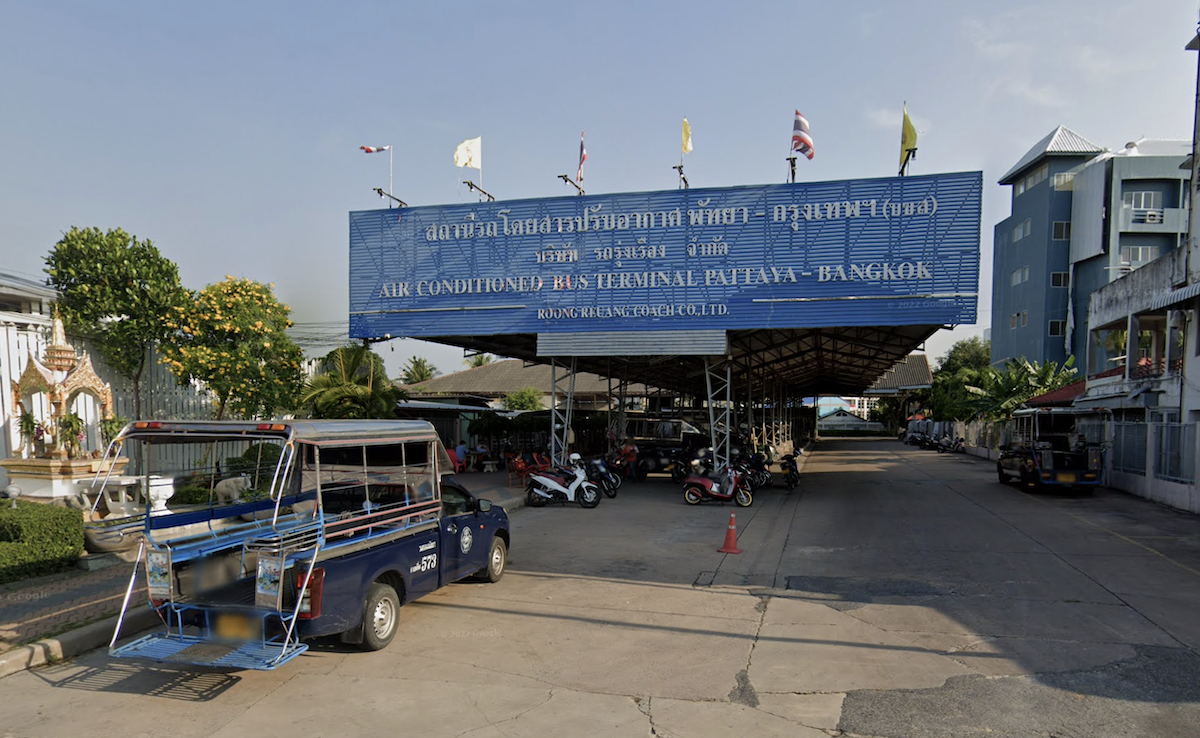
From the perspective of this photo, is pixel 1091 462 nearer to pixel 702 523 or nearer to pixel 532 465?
pixel 702 523

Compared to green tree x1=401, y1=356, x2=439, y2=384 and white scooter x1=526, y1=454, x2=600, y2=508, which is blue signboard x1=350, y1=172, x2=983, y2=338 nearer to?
white scooter x1=526, y1=454, x2=600, y2=508

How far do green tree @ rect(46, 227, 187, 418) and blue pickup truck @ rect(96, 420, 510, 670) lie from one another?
9.06m

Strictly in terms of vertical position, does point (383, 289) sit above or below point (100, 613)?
above

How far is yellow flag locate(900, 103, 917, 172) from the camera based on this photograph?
53.5ft

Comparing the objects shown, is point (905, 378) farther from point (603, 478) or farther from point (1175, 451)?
point (603, 478)

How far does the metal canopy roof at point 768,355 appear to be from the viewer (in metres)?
20.8

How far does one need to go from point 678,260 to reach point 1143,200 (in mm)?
35846

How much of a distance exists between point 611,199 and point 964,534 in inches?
425

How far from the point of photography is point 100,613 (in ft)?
24.0

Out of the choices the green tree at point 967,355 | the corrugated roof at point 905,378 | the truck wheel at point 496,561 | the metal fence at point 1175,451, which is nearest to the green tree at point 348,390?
the truck wheel at point 496,561

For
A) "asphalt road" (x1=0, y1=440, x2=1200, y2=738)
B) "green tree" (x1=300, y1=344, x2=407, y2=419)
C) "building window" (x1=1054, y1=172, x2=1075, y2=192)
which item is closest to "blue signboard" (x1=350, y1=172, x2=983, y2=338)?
"green tree" (x1=300, y1=344, x2=407, y2=419)

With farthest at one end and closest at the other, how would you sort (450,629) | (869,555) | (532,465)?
(532,465) < (869,555) < (450,629)

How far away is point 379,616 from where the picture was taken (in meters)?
6.55

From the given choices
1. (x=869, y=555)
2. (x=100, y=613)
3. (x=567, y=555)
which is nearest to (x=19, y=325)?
(x=100, y=613)
